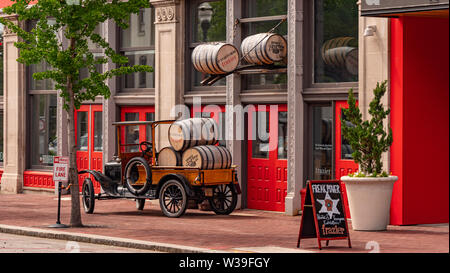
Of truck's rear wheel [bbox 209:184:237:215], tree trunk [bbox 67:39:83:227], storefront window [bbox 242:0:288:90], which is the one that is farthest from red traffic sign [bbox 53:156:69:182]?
storefront window [bbox 242:0:288:90]

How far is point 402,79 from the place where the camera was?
56.5ft

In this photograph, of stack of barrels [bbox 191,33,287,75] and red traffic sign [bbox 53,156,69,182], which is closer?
red traffic sign [bbox 53,156,69,182]

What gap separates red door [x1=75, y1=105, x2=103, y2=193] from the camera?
24.7 metres

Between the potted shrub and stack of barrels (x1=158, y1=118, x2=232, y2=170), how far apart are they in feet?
11.3

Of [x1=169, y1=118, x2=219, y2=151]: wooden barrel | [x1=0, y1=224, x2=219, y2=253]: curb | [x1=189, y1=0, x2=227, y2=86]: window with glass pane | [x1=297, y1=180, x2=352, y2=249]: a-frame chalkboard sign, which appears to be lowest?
[x1=0, y1=224, x2=219, y2=253]: curb

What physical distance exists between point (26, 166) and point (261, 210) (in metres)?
9.29

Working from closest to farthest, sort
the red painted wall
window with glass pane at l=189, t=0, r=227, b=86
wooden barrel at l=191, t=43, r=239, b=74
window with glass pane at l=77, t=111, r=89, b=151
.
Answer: the red painted wall < wooden barrel at l=191, t=43, r=239, b=74 < window with glass pane at l=189, t=0, r=227, b=86 < window with glass pane at l=77, t=111, r=89, b=151

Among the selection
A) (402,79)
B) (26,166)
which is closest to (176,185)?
(402,79)

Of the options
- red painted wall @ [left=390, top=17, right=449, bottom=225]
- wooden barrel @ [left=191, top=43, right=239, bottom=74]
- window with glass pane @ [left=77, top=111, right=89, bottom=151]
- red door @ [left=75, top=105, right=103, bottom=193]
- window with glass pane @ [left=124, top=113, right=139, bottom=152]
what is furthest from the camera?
window with glass pane @ [left=77, top=111, right=89, bottom=151]

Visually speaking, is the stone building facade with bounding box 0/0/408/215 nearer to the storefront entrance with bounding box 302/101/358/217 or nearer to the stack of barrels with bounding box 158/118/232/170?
the storefront entrance with bounding box 302/101/358/217

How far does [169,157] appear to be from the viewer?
1927 cm

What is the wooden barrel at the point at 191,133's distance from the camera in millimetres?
19062

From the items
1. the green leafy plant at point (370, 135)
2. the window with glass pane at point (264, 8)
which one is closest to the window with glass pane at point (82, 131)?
the window with glass pane at point (264, 8)

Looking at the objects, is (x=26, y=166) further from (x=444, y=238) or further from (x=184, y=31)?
(x=444, y=238)
